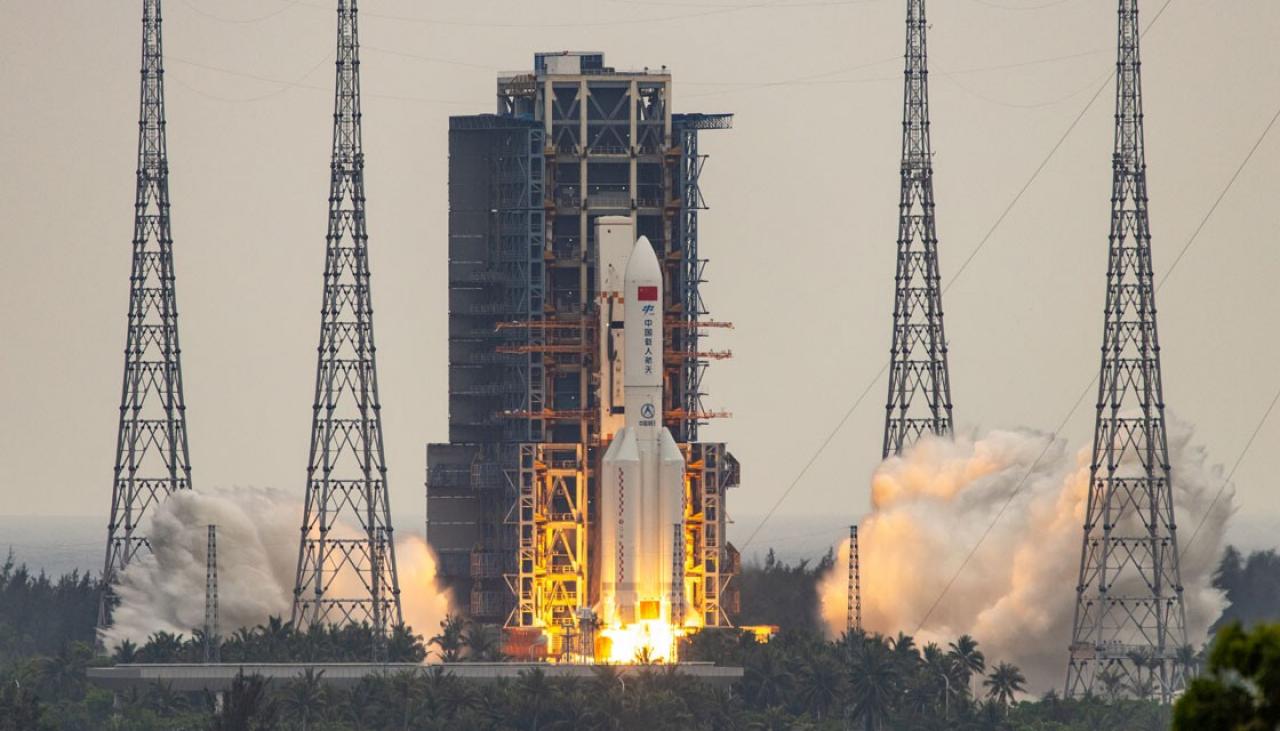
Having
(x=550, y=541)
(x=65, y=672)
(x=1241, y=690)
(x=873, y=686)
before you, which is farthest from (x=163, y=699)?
(x=1241, y=690)

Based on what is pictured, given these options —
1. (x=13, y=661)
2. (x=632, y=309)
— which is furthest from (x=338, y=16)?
(x=13, y=661)

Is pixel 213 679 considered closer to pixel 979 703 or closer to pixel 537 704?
pixel 537 704

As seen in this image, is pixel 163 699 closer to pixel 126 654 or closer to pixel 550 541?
pixel 126 654

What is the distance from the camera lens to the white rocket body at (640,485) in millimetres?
136875

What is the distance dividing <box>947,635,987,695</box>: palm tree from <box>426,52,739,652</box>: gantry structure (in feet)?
37.3

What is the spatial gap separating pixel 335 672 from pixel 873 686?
21738 millimetres

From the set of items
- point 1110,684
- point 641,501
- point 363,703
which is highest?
point 641,501

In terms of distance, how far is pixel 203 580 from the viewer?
516 feet

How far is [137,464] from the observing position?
157m

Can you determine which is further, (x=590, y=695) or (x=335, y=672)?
(x=335, y=672)

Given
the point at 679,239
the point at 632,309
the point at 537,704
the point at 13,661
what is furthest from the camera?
the point at 13,661

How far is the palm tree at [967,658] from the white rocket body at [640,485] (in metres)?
12.2

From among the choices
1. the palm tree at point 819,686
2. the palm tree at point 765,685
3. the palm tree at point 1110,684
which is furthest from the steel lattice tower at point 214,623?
the palm tree at point 1110,684

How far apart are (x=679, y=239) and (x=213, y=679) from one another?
3015 centimetres
